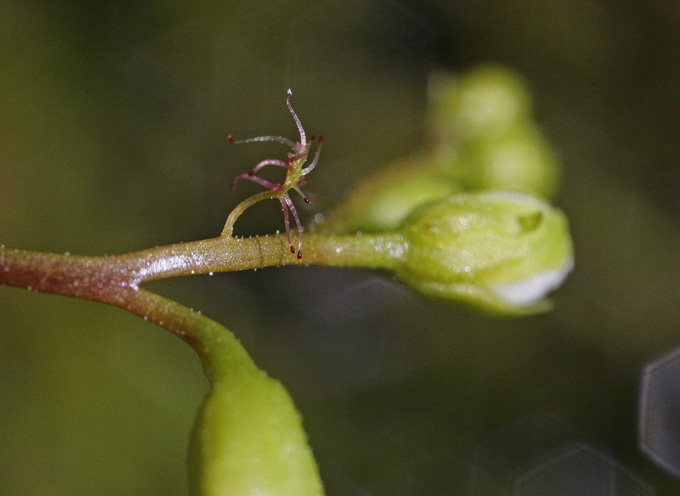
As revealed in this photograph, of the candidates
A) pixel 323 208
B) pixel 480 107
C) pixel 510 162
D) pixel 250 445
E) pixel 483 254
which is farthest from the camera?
pixel 480 107

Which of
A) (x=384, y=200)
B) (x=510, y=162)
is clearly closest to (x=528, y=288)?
(x=384, y=200)

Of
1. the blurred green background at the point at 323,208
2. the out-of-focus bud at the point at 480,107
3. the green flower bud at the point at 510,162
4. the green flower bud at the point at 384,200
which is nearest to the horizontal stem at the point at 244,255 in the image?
the green flower bud at the point at 384,200

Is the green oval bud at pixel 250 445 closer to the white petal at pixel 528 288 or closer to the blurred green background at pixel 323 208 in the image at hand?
the white petal at pixel 528 288

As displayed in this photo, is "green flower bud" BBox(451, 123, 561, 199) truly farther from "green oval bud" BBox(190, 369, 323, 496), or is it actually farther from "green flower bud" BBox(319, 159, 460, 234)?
"green oval bud" BBox(190, 369, 323, 496)

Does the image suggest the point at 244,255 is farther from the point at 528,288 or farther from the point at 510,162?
the point at 510,162

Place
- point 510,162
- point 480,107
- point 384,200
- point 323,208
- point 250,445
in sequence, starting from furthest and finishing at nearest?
1. point 480,107
2. point 510,162
3. point 323,208
4. point 384,200
5. point 250,445

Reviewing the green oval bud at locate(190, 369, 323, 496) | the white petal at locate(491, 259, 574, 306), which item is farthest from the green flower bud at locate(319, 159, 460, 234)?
the green oval bud at locate(190, 369, 323, 496)

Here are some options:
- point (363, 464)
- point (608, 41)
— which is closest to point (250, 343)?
point (363, 464)

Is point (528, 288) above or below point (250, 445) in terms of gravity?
above
